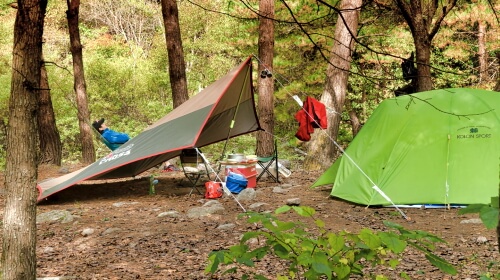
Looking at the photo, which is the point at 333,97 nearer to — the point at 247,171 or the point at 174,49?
the point at 247,171

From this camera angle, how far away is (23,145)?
277 cm

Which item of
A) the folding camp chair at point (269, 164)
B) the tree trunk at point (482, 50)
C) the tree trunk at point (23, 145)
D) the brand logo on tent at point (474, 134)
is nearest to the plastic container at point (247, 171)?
the folding camp chair at point (269, 164)

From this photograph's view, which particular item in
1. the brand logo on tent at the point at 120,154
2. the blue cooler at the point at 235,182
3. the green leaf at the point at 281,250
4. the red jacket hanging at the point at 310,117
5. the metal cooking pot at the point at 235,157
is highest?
the red jacket hanging at the point at 310,117

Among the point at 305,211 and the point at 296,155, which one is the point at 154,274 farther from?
the point at 296,155

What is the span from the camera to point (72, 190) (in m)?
6.97

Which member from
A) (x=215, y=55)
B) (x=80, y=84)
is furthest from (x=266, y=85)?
(x=215, y=55)

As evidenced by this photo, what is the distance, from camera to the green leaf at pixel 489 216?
4.05 feet

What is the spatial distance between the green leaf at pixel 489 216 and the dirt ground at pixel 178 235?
1.22 meters

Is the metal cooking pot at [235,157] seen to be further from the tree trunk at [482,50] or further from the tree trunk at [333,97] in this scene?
the tree trunk at [482,50]

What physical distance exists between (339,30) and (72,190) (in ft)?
15.4

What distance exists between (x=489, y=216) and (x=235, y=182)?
481 cm

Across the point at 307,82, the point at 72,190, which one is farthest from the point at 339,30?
the point at 307,82

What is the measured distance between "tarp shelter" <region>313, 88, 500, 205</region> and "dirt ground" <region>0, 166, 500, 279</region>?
19 centimetres

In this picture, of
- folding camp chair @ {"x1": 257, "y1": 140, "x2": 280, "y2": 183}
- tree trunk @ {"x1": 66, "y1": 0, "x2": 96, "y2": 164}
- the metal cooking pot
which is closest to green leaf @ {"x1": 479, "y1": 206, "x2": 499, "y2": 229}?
the metal cooking pot
